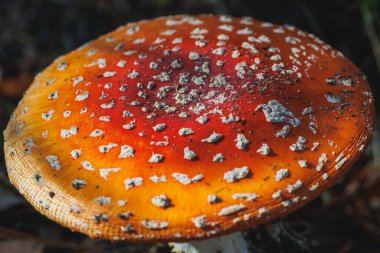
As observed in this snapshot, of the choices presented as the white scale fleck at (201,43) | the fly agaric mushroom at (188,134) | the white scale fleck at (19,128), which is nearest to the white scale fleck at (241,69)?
the fly agaric mushroom at (188,134)

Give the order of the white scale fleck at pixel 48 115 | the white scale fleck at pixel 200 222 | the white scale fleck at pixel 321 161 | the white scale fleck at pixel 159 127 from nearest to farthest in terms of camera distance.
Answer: the white scale fleck at pixel 200 222
the white scale fleck at pixel 321 161
the white scale fleck at pixel 159 127
the white scale fleck at pixel 48 115

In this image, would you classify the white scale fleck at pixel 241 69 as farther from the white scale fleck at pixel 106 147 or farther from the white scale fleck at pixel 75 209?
the white scale fleck at pixel 75 209

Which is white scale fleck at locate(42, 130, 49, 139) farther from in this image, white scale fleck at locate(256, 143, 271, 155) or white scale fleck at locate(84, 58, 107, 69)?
white scale fleck at locate(256, 143, 271, 155)

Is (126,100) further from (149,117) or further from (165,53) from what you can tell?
(165,53)

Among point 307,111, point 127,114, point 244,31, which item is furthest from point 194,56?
point 307,111

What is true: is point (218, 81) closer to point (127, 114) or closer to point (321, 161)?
point (127, 114)

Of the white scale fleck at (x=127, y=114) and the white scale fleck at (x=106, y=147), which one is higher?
the white scale fleck at (x=127, y=114)
